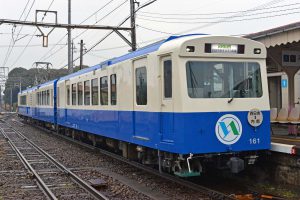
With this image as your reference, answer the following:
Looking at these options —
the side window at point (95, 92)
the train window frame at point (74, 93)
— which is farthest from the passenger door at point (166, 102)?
the train window frame at point (74, 93)

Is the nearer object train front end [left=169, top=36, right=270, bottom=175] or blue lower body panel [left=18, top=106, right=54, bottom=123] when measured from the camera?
train front end [left=169, top=36, right=270, bottom=175]

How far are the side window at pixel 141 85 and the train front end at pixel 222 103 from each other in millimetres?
1552

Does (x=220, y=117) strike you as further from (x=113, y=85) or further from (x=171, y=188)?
(x=113, y=85)

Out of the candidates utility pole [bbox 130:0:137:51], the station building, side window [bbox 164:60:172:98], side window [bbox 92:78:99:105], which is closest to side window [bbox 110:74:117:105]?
side window [bbox 92:78:99:105]

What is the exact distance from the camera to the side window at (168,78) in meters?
8.63

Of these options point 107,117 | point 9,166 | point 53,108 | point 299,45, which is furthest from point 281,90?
point 9,166

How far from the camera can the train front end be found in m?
8.31

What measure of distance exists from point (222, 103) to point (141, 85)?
2.11m

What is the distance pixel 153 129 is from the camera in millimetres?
9258

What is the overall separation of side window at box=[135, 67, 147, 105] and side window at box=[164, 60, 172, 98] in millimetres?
984


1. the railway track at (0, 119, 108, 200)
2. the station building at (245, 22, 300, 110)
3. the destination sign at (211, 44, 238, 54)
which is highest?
the station building at (245, 22, 300, 110)

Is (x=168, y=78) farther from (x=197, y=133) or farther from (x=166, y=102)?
(x=197, y=133)

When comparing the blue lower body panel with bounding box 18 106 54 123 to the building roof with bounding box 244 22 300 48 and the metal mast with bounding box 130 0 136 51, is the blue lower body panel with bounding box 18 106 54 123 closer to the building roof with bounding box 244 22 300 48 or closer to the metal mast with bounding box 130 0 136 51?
the metal mast with bounding box 130 0 136 51

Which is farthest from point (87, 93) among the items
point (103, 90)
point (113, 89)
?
point (113, 89)
